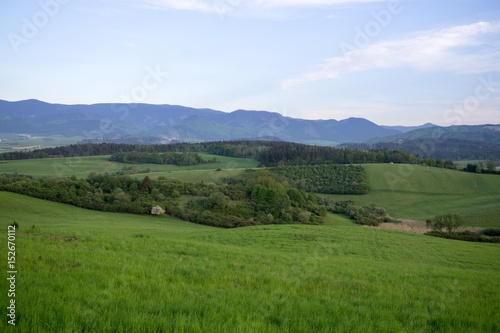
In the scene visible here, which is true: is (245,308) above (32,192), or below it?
above

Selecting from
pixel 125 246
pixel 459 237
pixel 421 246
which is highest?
pixel 125 246

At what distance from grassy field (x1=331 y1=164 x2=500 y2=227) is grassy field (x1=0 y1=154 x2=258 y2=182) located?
3998cm

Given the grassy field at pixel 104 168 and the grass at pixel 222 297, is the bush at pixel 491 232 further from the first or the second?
the grassy field at pixel 104 168

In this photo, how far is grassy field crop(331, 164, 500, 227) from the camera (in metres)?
75.8

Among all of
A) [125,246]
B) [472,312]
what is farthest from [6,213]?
[472,312]

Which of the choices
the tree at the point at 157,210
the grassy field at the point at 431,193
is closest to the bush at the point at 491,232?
the grassy field at the point at 431,193

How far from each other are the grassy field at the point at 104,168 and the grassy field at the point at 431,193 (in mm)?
39980

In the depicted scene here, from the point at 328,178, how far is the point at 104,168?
8051 cm

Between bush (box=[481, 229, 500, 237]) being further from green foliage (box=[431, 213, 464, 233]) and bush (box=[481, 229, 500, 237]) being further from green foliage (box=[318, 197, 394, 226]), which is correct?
green foliage (box=[318, 197, 394, 226])

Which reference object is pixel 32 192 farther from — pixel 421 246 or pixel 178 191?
pixel 421 246

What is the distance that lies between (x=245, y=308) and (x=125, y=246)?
834cm

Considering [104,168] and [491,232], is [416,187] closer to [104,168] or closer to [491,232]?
[491,232]

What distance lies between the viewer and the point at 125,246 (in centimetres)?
1306

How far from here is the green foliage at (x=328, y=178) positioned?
9762cm
